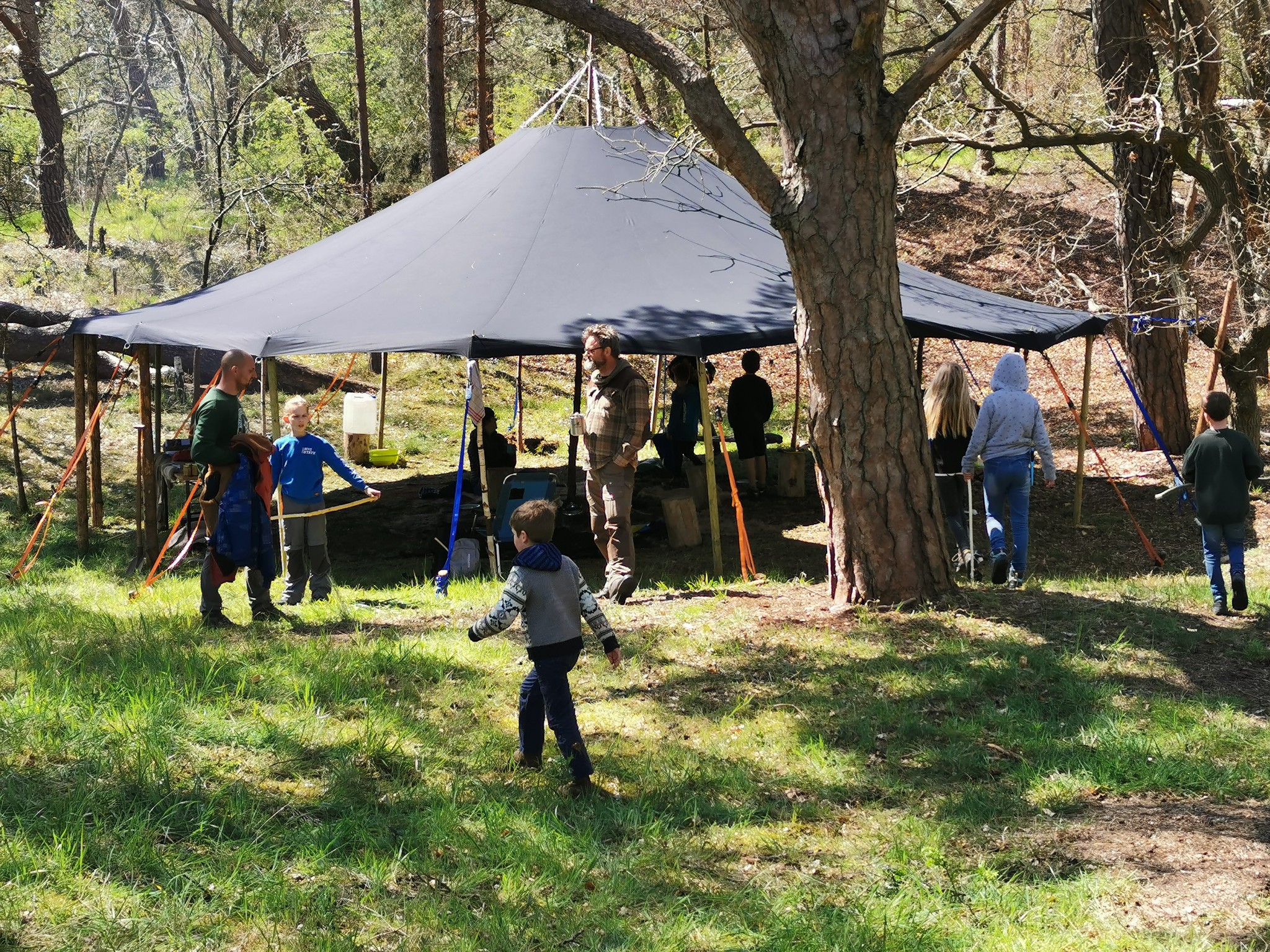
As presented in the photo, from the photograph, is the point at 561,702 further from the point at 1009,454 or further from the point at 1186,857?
the point at 1009,454

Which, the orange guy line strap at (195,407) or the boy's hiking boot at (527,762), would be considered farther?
the orange guy line strap at (195,407)

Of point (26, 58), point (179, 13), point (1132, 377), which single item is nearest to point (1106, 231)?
point (1132, 377)

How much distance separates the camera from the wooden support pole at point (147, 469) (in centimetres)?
948

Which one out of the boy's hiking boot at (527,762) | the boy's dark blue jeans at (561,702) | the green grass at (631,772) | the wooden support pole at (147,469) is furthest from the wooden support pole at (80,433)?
the boy's dark blue jeans at (561,702)

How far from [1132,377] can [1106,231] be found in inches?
493

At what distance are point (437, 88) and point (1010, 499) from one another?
13705 mm

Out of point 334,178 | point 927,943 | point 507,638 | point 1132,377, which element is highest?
point 334,178

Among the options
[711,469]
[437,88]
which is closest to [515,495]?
[711,469]

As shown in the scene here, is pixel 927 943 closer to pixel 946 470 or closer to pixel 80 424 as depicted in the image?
pixel 946 470

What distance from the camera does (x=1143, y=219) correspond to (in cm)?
1262

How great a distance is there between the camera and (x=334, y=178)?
23422 mm

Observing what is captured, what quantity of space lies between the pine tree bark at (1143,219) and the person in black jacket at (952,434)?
491cm

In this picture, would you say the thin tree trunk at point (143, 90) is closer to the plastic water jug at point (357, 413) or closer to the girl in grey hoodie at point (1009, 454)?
the plastic water jug at point (357, 413)

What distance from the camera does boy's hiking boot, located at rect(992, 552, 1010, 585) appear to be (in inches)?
319
